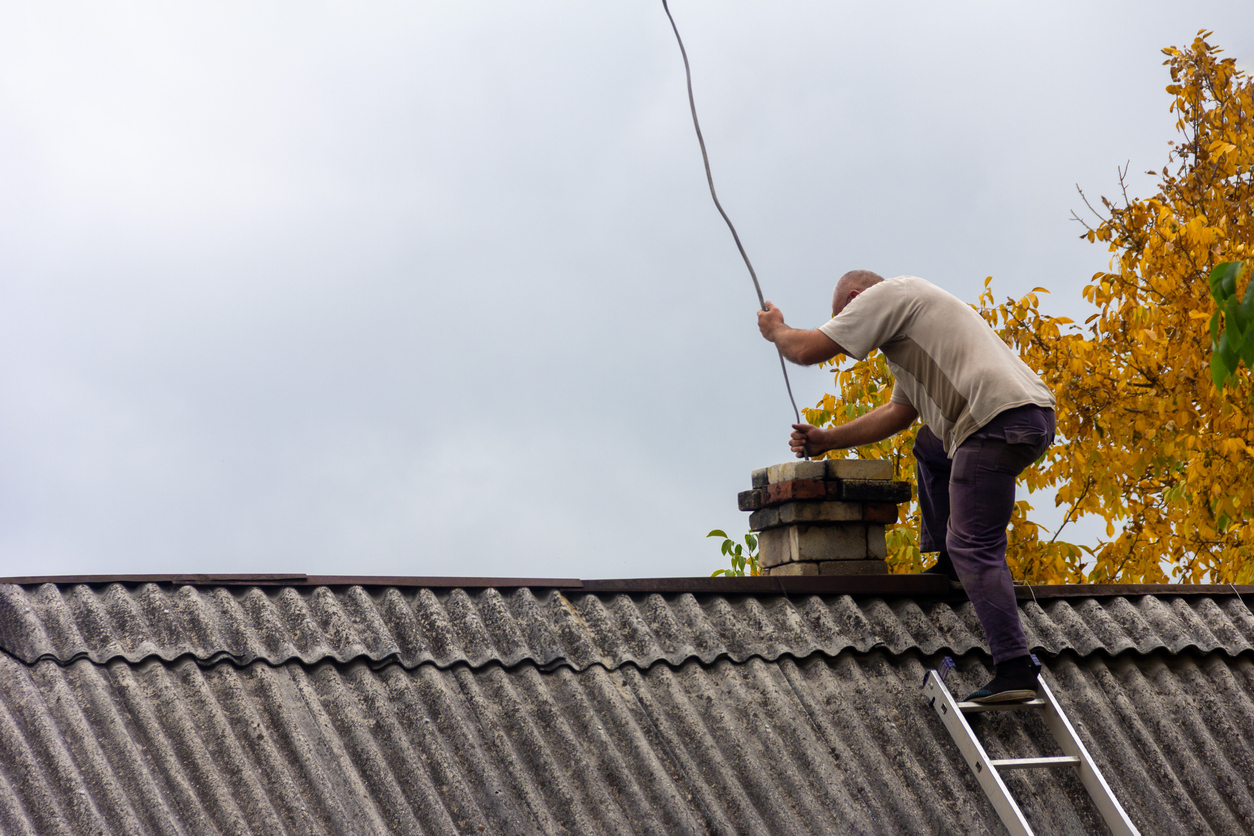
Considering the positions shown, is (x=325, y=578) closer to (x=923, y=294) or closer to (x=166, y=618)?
(x=166, y=618)

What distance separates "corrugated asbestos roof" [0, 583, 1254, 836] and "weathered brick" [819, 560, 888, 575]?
16.6 inches

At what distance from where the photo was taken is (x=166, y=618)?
3725 mm

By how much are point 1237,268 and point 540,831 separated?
3.11 meters

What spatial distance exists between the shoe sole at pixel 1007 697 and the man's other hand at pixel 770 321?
65.6 inches

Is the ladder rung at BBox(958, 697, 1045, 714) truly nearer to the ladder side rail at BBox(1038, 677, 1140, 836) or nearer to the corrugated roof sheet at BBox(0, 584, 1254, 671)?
the ladder side rail at BBox(1038, 677, 1140, 836)

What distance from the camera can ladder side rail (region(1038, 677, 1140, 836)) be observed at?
11.3ft

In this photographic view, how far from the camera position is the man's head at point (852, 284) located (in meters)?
4.48

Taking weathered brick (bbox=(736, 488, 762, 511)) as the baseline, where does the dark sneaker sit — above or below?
below

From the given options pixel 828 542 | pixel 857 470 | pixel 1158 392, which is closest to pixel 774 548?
pixel 828 542

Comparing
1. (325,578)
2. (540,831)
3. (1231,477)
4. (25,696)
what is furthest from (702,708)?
(1231,477)

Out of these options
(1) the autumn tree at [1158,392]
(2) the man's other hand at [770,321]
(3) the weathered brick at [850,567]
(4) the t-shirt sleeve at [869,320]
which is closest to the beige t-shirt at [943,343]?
(4) the t-shirt sleeve at [869,320]

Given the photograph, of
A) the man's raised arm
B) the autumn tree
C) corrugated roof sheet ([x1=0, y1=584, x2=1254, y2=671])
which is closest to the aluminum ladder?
corrugated roof sheet ([x1=0, y1=584, x2=1254, y2=671])

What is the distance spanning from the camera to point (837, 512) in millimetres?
4973

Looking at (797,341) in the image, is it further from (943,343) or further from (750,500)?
(750,500)
